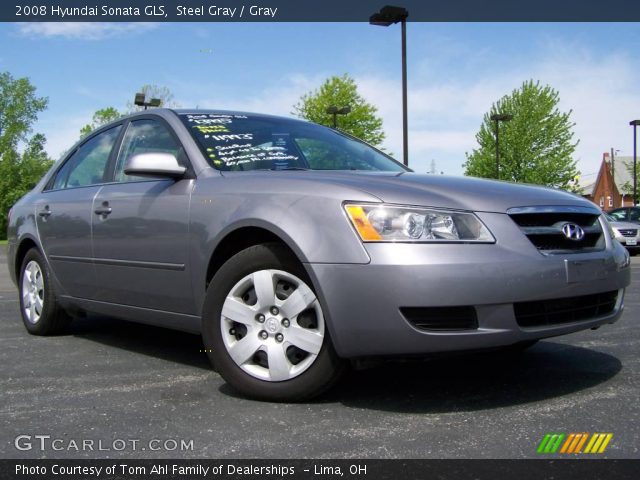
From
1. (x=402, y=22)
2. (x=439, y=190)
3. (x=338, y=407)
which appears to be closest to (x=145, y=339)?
(x=338, y=407)

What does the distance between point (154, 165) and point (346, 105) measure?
42857 millimetres

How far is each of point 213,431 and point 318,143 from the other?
7.08 feet

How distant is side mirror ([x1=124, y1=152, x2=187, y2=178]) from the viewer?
377cm

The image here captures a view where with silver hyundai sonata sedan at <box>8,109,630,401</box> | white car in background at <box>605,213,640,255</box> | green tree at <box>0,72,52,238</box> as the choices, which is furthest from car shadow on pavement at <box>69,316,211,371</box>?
green tree at <box>0,72,52,238</box>

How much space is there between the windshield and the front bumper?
1108 millimetres

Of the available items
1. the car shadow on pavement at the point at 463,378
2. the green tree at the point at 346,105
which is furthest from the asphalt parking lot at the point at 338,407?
the green tree at the point at 346,105

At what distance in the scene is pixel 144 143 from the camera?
4.54 metres

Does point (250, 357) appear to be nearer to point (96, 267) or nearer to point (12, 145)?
point (96, 267)

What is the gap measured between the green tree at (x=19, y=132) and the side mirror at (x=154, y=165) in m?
59.2

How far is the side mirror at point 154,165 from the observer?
377 centimetres

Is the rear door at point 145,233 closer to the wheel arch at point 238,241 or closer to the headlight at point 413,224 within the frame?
the wheel arch at point 238,241

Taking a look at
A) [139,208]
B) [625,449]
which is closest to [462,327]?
[625,449]

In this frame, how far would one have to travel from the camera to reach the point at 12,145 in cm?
6088

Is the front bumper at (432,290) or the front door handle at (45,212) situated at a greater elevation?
the front door handle at (45,212)
